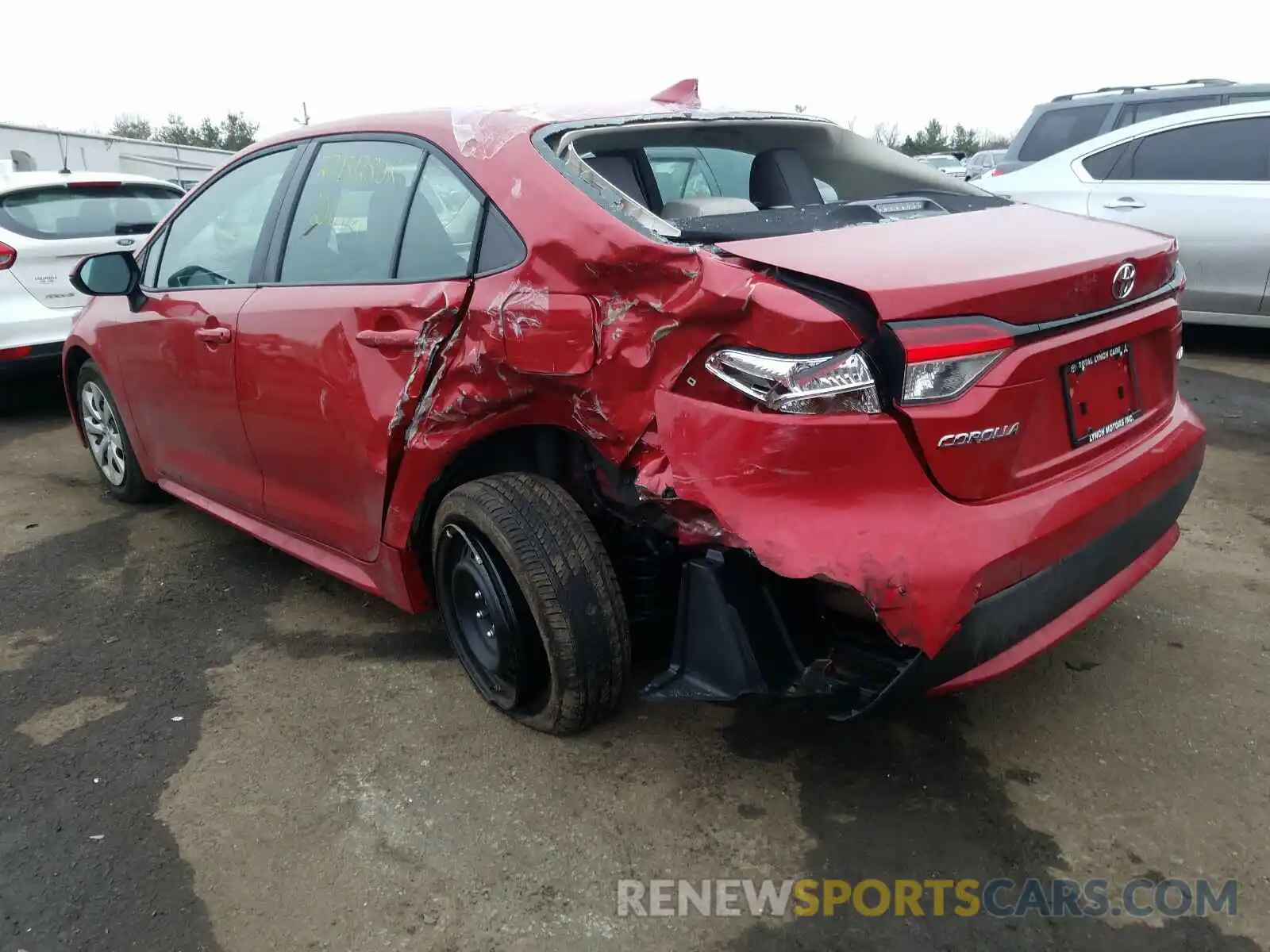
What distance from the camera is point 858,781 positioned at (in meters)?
2.45

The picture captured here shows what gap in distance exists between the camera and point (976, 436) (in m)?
1.95

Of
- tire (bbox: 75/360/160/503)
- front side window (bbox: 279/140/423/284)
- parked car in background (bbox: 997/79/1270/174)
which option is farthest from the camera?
parked car in background (bbox: 997/79/1270/174)

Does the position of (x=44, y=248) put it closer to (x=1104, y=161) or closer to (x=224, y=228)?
(x=224, y=228)

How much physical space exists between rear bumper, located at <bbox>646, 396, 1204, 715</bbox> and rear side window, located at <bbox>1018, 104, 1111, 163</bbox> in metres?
6.64

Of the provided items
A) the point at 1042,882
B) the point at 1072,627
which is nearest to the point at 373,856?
the point at 1042,882

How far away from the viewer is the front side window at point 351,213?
2.78 metres

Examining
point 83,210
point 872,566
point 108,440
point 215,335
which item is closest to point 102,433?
point 108,440

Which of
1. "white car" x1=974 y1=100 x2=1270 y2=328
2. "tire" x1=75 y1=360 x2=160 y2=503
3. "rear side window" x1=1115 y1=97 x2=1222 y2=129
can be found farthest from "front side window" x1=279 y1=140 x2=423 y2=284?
"rear side window" x1=1115 y1=97 x2=1222 y2=129

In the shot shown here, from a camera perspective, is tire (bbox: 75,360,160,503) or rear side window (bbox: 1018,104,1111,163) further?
rear side window (bbox: 1018,104,1111,163)

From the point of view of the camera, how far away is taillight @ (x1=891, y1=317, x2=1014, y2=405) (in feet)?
6.23

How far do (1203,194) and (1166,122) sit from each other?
571mm

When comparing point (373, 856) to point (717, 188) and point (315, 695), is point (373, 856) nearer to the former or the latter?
point (315, 695)

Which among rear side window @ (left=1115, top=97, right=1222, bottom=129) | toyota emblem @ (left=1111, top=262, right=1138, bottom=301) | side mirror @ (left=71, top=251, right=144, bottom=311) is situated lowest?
toyota emblem @ (left=1111, top=262, right=1138, bottom=301)

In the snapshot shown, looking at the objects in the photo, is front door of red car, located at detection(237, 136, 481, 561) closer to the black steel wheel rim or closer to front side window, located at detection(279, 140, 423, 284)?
front side window, located at detection(279, 140, 423, 284)
